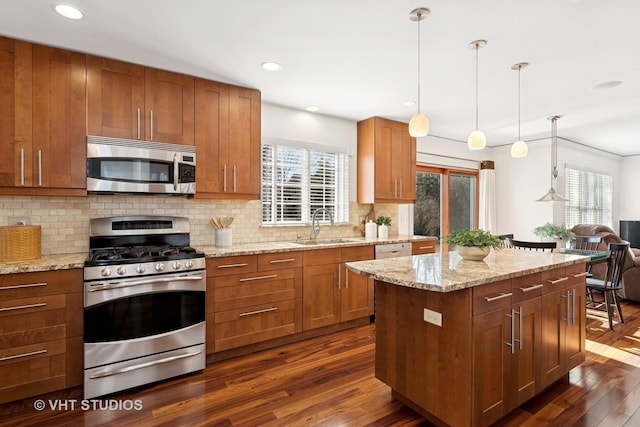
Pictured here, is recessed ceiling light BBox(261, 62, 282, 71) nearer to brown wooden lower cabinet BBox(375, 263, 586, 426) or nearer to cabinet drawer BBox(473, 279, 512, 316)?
brown wooden lower cabinet BBox(375, 263, 586, 426)

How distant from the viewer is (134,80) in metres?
2.83

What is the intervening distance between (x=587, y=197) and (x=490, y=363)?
6.62m

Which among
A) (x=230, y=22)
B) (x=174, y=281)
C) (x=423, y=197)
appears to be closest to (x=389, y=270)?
(x=174, y=281)

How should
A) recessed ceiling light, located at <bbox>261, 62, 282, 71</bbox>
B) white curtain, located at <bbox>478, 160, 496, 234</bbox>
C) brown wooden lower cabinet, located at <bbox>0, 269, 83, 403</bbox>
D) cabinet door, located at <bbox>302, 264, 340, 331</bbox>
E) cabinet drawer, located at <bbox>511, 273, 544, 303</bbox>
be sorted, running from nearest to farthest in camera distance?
cabinet drawer, located at <bbox>511, 273, 544, 303</bbox>, brown wooden lower cabinet, located at <bbox>0, 269, 83, 403</bbox>, recessed ceiling light, located at <bbox>261, 62, 282, 71</bbox>, cabinet door, located at <bbox>302, 264, 340, 331</bbox>, white curtain, located at <bbox>478, 160, 496, 234</bbox>

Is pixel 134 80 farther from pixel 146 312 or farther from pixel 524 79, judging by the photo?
pixel 524 79

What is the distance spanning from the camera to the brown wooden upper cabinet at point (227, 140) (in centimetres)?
316

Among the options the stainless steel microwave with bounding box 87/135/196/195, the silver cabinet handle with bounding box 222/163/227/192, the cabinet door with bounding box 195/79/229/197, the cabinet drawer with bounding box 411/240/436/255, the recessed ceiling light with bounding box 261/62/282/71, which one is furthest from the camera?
the cabinet drawer with bounding box 411/240/436/255

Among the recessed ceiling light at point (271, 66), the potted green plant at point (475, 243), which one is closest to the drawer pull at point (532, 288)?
the potted green plant at point (475, 243)

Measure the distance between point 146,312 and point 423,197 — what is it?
427 cm

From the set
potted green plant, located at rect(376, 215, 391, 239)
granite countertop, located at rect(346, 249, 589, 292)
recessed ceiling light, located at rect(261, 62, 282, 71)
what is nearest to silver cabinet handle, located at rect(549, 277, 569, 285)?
granite countertop, located at rect(346, 249, 589, 292)

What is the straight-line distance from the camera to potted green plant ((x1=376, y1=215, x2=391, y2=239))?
4.52 metres

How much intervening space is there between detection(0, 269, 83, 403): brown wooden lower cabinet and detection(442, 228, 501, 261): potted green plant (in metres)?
2.67

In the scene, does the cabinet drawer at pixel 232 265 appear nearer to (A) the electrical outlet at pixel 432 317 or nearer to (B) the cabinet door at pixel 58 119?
(B) the cabinet door at pixel 58 119

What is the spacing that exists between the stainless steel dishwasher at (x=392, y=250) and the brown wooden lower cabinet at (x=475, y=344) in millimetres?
1628
